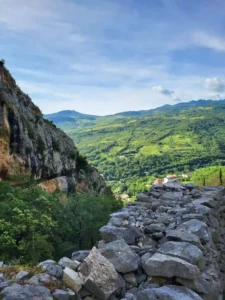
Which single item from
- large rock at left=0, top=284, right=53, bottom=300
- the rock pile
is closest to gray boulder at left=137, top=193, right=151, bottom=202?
the rock pile

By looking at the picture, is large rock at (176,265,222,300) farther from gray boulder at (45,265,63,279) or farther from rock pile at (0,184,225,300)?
gray boulder at (45,265,63,279)

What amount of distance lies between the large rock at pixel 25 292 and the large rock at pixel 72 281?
770 mm

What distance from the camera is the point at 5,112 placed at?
2978 centimetres

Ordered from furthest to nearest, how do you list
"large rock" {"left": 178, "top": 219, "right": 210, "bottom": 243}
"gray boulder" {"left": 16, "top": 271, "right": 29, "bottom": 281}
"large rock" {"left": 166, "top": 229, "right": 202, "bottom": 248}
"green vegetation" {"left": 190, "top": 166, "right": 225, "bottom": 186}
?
"green vegetation" {"left": 190, "top": 166, "right": 225, "bottom": 186}, "large rock" {"left": 178, "top": 219, "right": 210, "bottom": 243}, "large rock" {"left": 166, "top": 229, "right": 202, "bottom": 248}, "gray boulder" {"left": 16, "top": 271, "right": 29, "bottom": 281}

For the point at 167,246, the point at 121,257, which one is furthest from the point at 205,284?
the point at 121,257

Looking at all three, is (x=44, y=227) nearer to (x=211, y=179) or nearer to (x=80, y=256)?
(x=80, y=256)

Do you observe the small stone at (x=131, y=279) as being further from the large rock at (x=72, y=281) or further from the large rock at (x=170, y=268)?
the large rock at (x=72, y=281)

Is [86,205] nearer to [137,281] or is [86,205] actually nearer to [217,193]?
[217,193]

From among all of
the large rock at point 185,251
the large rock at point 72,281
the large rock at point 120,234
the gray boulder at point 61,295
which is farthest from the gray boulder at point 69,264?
the large rock at point 185,251

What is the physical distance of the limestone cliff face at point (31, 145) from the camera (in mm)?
29625

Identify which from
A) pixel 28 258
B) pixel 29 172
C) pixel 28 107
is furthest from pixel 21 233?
pixel 28 107

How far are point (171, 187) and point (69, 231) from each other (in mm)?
6102

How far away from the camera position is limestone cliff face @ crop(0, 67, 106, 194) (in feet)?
97.2

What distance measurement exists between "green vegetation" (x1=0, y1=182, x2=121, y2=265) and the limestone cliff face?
38.8ft
